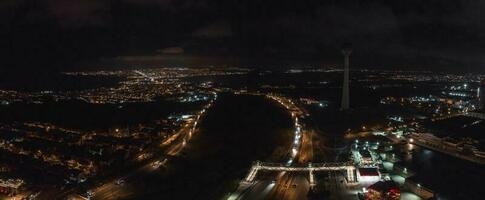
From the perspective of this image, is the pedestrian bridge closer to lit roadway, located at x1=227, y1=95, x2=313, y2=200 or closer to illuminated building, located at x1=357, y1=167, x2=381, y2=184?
lit roadway, located at x1=227, y1=95, x2=313, y2=200

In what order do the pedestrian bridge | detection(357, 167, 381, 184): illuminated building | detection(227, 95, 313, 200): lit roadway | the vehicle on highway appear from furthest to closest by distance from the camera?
the vehicle on highway → the pedestrian bridge → detection(357, 167, 381, 184): illuminated building → detection(227, 95, 313, 200): lit roadway

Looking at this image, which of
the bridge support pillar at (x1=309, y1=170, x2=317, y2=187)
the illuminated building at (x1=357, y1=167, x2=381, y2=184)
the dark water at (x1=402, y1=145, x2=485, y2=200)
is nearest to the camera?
the dark water at (x1=402, y1=145, x2=485, y2=200)

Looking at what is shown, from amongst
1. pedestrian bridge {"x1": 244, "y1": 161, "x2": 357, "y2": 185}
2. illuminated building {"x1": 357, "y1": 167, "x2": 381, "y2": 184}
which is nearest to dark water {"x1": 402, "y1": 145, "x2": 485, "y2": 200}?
illuminated building {"x1": 357, "y1": 167, "x2": 381, "y2": 184}

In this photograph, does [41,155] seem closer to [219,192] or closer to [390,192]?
[219,192]

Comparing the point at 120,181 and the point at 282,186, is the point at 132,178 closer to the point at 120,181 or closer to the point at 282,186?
the point at 120,181

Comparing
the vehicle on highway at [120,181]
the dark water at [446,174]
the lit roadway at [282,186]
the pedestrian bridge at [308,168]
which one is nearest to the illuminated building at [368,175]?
the pedestrian bridge at [308,168]

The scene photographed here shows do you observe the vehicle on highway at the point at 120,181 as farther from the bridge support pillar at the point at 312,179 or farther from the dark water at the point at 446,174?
the dark water at the point at 446,174

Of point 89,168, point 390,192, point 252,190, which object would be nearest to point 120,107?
point 89,168

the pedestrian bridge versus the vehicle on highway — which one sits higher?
the pedestrian bridge
